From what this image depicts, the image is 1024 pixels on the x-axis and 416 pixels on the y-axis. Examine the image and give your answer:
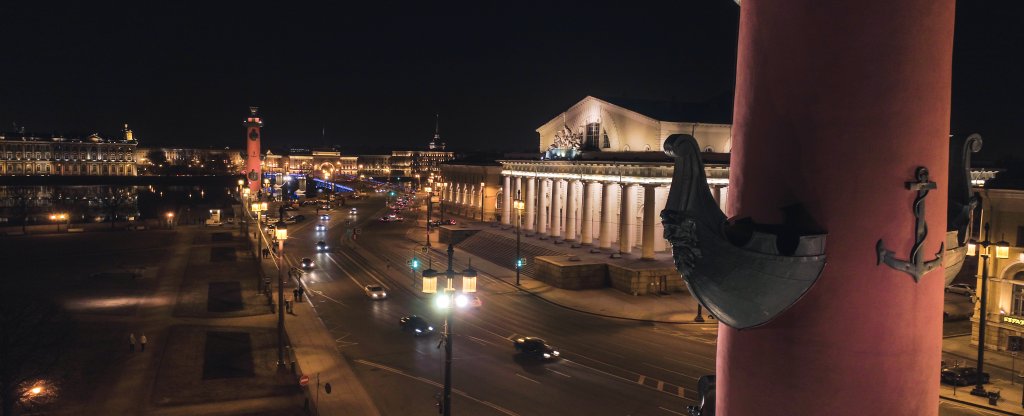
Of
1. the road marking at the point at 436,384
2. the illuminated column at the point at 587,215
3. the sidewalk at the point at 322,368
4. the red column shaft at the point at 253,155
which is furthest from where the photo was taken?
the red column shaft at the point at 253,155

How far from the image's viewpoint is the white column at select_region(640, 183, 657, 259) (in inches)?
2092

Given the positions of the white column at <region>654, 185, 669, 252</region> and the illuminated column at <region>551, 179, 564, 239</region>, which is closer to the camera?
the white column at <region>654, 185, 669, 252</region>

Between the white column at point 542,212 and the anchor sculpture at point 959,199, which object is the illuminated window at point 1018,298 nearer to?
the anchor sculpture at point 959,199

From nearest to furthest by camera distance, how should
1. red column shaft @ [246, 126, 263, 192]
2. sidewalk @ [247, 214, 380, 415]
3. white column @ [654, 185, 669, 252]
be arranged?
1. sidewalk @ [247, 214, 380, 415]
2. white column @ [654, 185, 669, 252]
3. red column shaft @ [246, 126, 263, 192]

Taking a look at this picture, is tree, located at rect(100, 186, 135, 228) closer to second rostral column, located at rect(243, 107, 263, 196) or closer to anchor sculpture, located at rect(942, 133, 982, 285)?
second rostral column, located at rect(243, 107, 263, 196)

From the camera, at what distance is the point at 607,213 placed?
58750 millimetres

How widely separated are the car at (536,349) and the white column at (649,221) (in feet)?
75.5

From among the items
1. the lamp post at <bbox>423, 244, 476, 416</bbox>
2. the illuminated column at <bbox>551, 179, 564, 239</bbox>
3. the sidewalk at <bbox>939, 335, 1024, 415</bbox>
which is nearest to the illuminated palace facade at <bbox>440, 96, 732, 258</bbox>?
the illuminated column at <bbox>551, 179, 564, 239</bbox>

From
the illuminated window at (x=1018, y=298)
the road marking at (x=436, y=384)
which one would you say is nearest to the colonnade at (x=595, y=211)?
the illuminated window at (x=1018, y=298)

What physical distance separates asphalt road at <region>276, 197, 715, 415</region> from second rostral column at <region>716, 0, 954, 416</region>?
21.6m

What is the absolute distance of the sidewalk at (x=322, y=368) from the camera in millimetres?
25125

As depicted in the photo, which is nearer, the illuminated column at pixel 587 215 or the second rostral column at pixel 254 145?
the illuminated column at pixel 587 215

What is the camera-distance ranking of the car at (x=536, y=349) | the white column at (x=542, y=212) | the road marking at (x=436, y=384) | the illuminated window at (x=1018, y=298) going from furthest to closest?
the white column at (x=542, y=212)
the illuminated window at (x=1018, y=298)
the car at (x=536, y=349)
the road marking at (x=436, y=384)

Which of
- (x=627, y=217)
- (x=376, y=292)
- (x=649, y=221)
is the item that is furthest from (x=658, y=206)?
(x=376, y=292)
